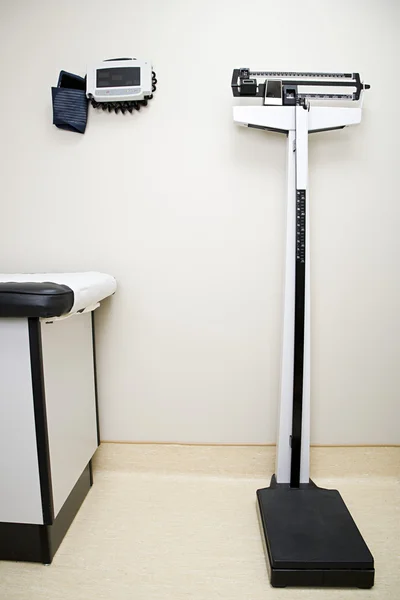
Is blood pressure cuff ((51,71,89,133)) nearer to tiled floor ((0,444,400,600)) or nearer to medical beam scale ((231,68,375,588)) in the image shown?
medical beam scale ((231,68,375,588))

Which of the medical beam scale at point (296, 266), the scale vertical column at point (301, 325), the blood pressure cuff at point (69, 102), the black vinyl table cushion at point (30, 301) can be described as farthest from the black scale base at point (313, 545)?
the blood pressure cuff at point (69, 102)

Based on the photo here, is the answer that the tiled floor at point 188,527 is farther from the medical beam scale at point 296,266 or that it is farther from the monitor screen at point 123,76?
the monitor screen at point 123,76

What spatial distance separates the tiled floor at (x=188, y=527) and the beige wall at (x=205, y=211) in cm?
11

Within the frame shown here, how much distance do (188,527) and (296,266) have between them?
116cm

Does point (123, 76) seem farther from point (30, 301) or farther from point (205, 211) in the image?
point (30, 301)

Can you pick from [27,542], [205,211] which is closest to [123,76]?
[205,211]

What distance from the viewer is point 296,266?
1.63 meters

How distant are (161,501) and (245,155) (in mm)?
1619

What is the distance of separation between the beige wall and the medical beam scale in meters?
0.16

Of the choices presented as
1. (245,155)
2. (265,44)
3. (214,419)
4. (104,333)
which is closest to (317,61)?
(265,44)

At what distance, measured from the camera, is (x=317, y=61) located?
1.76 meters

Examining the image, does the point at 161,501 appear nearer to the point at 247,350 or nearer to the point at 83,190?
the point at 247,350

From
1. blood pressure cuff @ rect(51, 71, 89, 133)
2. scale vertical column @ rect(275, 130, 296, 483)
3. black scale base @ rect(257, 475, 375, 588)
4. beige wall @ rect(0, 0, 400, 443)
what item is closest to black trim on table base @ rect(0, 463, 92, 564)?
beige wall @ rect(0, 0, 400, 443)

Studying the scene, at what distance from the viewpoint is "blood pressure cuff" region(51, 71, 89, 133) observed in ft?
5.70
